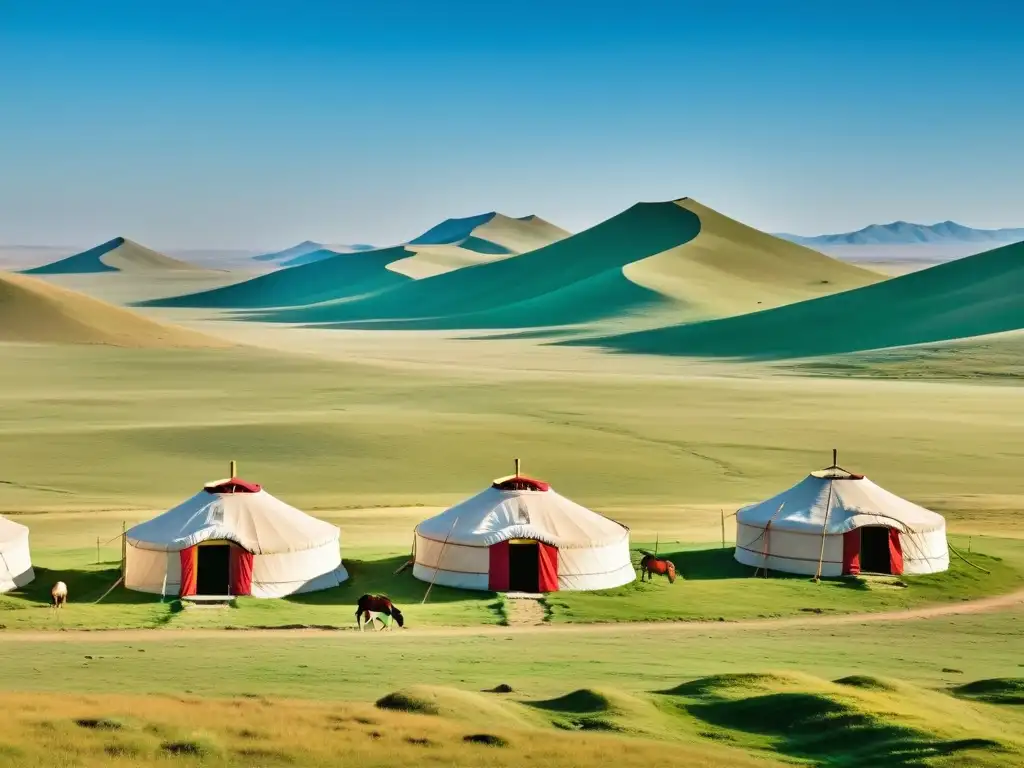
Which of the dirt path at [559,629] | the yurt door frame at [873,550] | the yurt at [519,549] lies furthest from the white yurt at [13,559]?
the yurt door frame at [873,550]

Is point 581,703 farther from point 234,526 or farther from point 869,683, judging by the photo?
point 234,526

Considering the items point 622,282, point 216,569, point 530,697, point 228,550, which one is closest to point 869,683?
point 530,697

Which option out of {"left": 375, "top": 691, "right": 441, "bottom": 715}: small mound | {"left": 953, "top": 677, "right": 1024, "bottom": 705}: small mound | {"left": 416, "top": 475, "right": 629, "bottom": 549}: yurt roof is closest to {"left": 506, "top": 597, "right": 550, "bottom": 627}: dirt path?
{"left": 416, "top": 475, "right": 629, "bottom": 549}: yurt roof

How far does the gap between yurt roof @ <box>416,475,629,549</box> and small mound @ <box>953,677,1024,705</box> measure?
917cm

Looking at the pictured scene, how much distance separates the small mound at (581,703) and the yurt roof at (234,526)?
396 inches

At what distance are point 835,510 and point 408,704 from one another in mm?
15074

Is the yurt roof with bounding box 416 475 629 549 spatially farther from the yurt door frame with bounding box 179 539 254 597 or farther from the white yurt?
the white yurt

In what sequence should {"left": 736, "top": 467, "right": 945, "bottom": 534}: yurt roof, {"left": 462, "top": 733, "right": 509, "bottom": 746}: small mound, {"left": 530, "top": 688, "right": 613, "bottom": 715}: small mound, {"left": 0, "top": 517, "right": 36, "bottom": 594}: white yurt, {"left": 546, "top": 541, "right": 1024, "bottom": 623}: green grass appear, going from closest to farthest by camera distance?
{"left": 462, "top": 733, "right": 509, "bottom": 746}: small mound → {"left": 530, "top": 688, "right": 613, "bottom": 715}: small mound → {"left": 546, "top": 541, "right": 1024, "bottom": 623}: green grass → {"left": 0, "top": 517, "right": 36, "bottom": 594}: white yurt → {"left": 736, "top": 467, "right": 945, "bottom": 534}: yurt roof

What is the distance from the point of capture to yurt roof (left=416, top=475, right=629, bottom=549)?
26.8 meters

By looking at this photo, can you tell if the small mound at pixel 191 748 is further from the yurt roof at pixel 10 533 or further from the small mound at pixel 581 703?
the yurt roof at pixel 10 533

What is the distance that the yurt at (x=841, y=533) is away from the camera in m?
28.8

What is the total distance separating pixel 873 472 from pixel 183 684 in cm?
2963

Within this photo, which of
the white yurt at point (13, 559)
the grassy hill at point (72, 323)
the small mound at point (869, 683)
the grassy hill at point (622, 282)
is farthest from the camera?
the grassy hill at point (622, 282)

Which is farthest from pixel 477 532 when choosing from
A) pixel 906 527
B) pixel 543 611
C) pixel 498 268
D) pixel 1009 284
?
pixel 498 268
